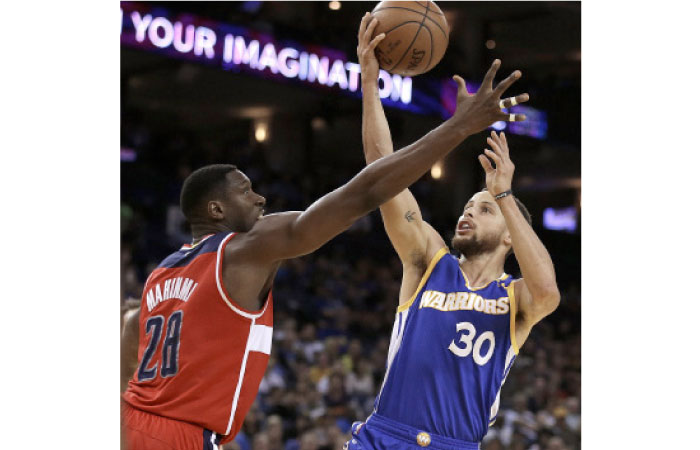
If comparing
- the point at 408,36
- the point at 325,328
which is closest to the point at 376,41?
the point at 408,36

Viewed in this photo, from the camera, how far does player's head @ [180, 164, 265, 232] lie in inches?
147

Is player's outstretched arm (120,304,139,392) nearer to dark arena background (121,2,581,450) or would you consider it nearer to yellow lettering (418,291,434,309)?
yellow lettering (418,291,434,309)

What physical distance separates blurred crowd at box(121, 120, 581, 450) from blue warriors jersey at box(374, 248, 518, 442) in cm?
498

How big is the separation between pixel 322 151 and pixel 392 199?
14111 millimetres

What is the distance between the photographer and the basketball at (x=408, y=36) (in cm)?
426

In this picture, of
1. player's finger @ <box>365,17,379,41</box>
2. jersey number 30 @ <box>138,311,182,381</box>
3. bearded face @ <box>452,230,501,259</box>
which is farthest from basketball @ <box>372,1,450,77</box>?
jersey number 30 @ <box>138,311,182,381</box>

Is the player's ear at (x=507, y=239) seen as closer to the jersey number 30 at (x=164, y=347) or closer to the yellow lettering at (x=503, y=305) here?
the yellow lettering at (x=503, y=305)

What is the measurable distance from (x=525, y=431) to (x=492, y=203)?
7288 mm

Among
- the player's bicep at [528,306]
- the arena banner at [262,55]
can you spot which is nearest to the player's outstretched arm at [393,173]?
the player's bicep at [528,306]

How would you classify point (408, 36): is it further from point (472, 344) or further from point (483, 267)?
point (472, 344)

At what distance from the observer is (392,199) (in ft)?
14.5
